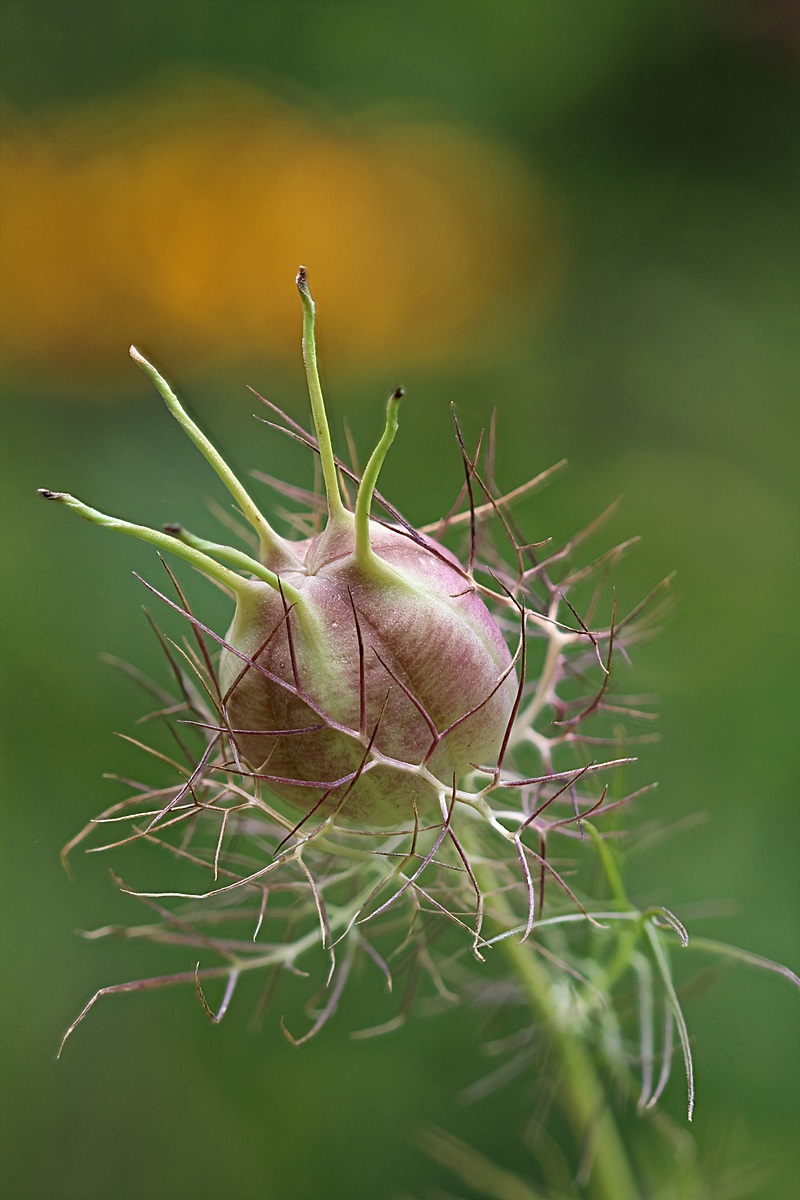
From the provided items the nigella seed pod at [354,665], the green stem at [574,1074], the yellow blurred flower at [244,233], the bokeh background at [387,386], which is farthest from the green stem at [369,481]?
the yellow blurred flower at [244,233]

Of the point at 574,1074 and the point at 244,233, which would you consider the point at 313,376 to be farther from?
the point at 244,233

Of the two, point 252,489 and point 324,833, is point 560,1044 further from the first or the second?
point 252,489

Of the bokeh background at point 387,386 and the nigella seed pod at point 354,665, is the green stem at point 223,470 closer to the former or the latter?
the nigella seed pod at point 354,665

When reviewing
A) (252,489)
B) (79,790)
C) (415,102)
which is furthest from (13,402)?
(415,102)

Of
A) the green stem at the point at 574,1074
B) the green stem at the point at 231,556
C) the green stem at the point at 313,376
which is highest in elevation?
the green stem at the point at 313,376

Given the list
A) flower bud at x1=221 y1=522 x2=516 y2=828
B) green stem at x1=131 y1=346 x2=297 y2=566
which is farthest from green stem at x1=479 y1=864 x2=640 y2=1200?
green stem at x1=131 y1=346 x2=297 y2=566

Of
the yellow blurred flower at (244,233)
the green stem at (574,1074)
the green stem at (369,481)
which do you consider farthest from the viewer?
the yellow blurred flower at (244,233)

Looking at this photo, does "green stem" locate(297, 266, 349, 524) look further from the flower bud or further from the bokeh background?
the bokeh background
